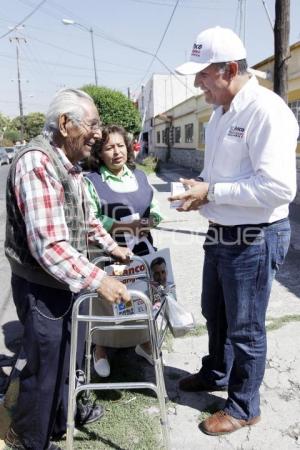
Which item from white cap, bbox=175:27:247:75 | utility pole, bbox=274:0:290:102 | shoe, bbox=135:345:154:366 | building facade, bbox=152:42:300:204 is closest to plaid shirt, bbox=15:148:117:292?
white cap, bbox=175:27:247:75

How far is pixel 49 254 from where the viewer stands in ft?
5.69

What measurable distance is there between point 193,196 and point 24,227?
0.82 metres

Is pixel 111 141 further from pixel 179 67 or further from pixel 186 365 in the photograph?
pixel 186 365

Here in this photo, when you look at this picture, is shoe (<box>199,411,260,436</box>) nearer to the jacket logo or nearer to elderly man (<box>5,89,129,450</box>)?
elderly man (<box>5,89,129,450</box>)

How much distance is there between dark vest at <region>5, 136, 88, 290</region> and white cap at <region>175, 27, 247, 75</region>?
2.60ft

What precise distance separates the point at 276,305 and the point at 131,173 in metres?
2.04

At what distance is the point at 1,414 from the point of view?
2.59m

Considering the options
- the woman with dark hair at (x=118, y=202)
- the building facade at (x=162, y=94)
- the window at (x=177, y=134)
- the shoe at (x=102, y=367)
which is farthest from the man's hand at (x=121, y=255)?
the building facade at (x=162, y=94)

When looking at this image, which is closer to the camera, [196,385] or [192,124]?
[196,385]

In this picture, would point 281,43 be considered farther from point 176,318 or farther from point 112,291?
point 112,291

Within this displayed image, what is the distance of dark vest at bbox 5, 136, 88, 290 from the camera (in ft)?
5.88

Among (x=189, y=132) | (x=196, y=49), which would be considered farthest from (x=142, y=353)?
(x=189, y=132)

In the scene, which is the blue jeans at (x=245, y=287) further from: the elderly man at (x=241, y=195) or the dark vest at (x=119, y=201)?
the dark vest at (x=119, y=201)

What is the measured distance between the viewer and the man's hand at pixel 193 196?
6.88 ft
